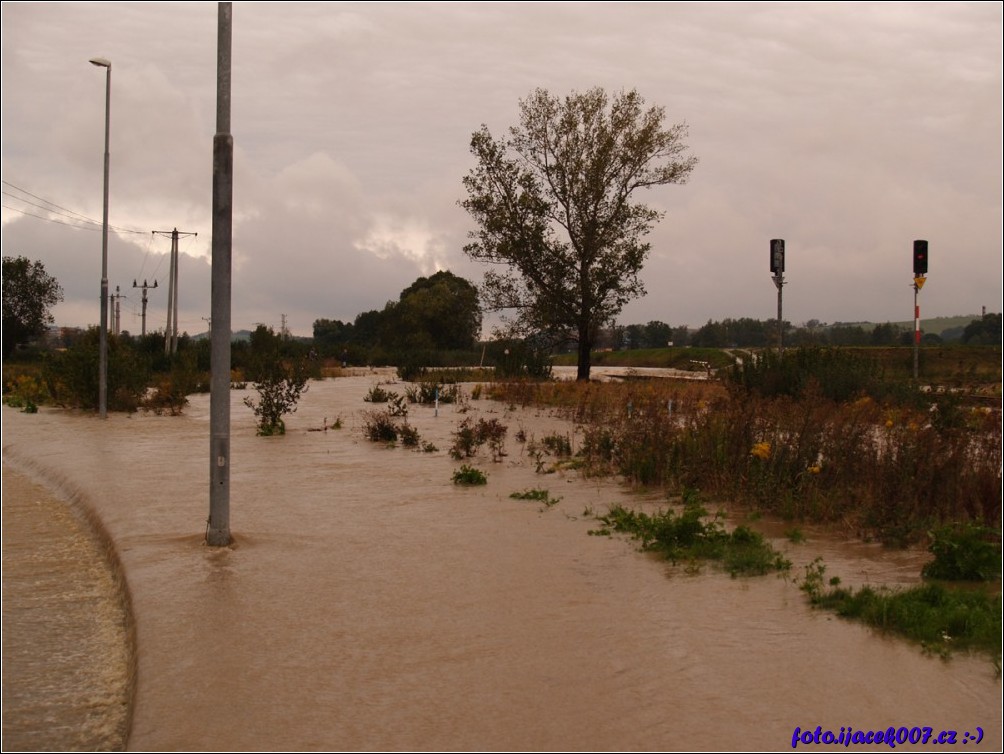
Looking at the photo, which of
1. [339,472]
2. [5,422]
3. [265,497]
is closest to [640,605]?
[265,497]

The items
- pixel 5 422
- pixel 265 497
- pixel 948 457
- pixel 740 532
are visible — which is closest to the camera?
pixel 740 532

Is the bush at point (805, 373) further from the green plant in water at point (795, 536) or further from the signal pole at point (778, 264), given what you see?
the green plant in water at point (795, 536)

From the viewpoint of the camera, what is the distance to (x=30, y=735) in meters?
Result: 5.75

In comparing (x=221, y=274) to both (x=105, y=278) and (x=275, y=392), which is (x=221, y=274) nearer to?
(x=275, y=392)

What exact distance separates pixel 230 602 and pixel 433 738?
3.25 metres

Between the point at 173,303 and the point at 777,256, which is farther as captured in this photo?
the point at 173,303

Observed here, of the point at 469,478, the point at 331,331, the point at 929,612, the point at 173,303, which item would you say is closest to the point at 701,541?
the point at 929,612

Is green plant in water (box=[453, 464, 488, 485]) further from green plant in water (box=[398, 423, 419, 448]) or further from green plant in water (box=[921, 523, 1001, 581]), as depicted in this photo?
green plant in water (box=[921, 523, 1001, 581])

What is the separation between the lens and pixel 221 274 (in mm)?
10289

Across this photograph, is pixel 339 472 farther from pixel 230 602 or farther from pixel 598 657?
pixel 598 657

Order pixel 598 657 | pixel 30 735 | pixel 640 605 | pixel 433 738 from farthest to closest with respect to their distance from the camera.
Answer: pixel 640 605 → pixel 598 657 → pixel 30 735 → pixel 433 738

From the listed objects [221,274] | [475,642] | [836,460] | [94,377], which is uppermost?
[221,274]

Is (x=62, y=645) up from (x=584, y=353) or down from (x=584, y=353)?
down

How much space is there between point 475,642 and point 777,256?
20429 mm
